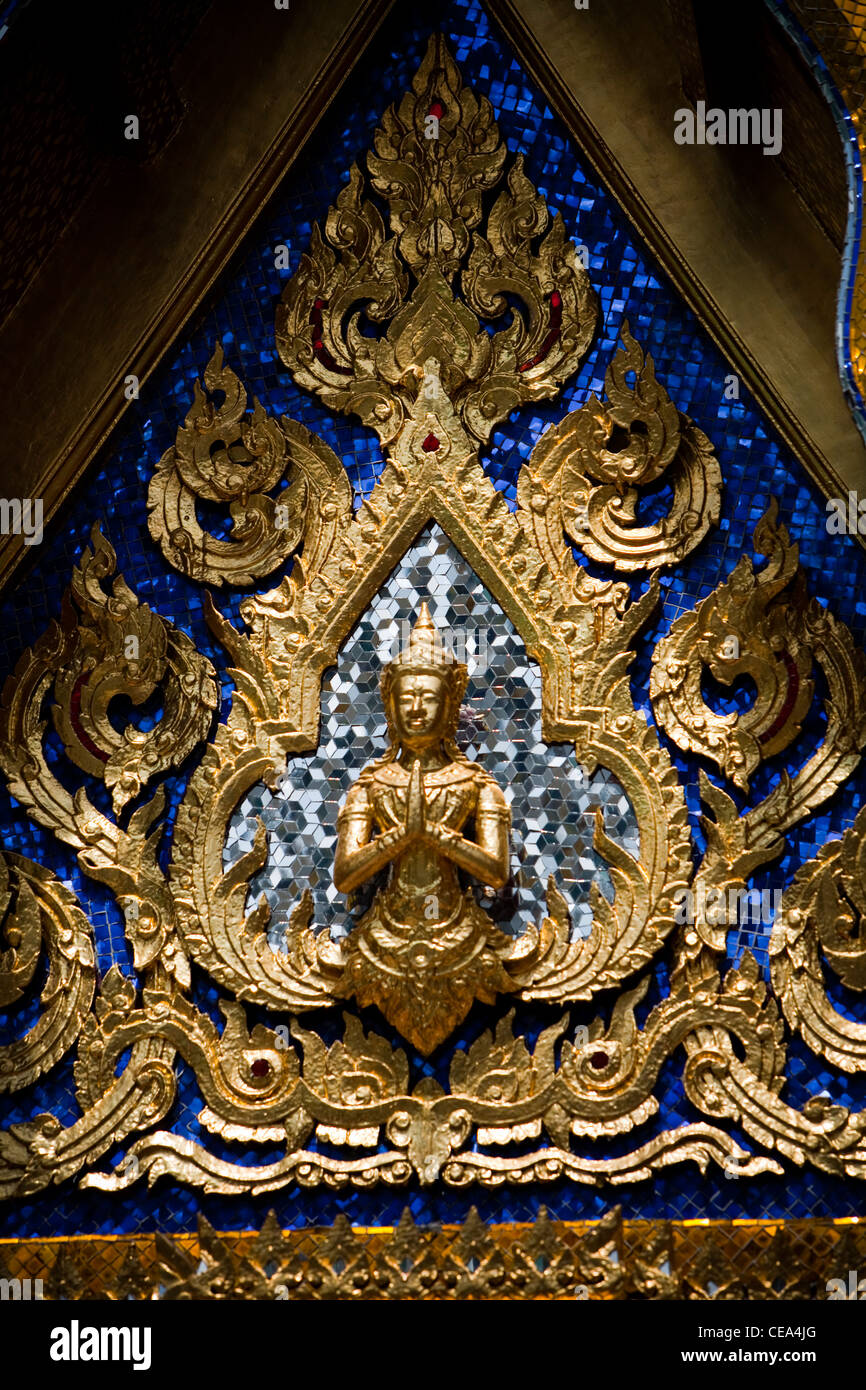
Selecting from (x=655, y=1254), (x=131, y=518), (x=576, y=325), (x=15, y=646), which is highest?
(x=576, y=325)

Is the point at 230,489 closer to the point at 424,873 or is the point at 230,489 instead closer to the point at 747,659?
the point at 424,873

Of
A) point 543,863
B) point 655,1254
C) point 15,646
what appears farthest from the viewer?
point 15,646

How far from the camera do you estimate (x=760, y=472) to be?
4.99 meters

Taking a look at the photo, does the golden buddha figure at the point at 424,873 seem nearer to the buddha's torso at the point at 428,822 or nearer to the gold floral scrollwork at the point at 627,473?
the buddha's torso at the point at 428,822

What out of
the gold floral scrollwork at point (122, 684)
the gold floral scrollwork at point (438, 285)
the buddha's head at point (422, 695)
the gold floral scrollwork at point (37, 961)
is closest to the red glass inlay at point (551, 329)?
the gold floral scrollwork at point (438, 285)

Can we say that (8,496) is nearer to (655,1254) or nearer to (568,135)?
(568,135)

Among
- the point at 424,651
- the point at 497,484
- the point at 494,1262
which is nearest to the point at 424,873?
the point at 424,651

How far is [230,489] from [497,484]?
685mm

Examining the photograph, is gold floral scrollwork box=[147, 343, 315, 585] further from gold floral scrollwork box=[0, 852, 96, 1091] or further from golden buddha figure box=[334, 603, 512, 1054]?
gold floral scrollwork box=[0, 852, 96, 1091]

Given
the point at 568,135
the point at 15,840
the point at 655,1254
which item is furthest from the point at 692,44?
the point at 655,1254

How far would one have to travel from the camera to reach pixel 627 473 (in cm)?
498

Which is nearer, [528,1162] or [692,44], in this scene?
[528,1162]

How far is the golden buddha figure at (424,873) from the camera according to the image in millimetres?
4543

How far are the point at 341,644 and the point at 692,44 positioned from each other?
176cm
